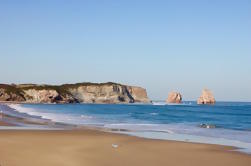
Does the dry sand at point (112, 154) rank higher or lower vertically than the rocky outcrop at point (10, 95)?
lower

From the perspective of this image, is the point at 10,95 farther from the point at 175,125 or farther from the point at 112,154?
the point at 112,154

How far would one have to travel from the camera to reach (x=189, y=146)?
825 inches

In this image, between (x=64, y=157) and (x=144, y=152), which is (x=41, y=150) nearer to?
(x=64, y=157)

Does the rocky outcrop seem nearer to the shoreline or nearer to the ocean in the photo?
the ocean

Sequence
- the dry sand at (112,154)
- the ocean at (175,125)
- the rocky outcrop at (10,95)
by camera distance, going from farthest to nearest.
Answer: the rocky outcrop at (10,95) < the ocean at (175,125) < the dry sand at (112,154)

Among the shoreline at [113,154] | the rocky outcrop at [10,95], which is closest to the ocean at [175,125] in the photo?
the shoreline at [113,154]

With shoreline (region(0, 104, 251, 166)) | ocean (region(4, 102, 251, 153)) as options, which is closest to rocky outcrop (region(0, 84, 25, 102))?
ocean (region(4, 102, 251, 153))

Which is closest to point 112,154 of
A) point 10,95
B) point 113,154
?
point 113,154

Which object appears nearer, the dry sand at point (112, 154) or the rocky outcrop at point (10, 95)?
the dry sand at point (112, 154)

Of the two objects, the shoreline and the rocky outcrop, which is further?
the rocky outcrop

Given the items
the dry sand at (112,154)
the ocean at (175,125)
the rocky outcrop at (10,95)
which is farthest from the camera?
the rocky outcrop at (10,95)

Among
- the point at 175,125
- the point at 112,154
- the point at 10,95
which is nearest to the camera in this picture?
the point at 112,154

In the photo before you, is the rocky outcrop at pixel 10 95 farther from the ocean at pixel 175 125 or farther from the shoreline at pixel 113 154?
the shoreline at pixel 113 154

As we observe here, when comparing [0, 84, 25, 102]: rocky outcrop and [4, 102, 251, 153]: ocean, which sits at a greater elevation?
[0, 84, 25, 102]: rocky outcrop
